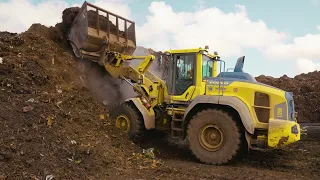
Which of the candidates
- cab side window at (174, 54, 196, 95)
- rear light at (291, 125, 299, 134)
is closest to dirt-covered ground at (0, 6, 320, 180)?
A: rear light at (291, 125, 299, 134)

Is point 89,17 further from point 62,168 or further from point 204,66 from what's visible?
point 62,168

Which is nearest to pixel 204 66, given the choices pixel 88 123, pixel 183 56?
pixel 183 56

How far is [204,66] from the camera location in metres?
8.84

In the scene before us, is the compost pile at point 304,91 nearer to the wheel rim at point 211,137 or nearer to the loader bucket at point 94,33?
the wheel rim at point 211,137

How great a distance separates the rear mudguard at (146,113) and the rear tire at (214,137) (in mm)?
1328

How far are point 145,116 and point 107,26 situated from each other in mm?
3075

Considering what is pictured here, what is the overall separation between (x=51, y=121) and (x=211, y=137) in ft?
10.8

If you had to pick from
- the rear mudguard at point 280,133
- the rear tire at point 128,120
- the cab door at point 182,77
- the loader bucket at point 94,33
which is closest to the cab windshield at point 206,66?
the cab door at point 182,77

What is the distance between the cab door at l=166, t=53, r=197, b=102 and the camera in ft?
28.8

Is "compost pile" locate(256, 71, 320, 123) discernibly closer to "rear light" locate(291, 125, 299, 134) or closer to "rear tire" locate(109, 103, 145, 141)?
"rear light" locate(291, 125, 299, 134)

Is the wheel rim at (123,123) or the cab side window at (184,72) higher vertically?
the cab side window at (184,72)

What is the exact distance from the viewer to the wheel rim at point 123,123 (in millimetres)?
9281

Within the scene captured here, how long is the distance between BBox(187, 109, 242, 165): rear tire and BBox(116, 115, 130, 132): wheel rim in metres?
1.83

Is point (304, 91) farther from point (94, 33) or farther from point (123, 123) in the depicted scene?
point (94, 33)
